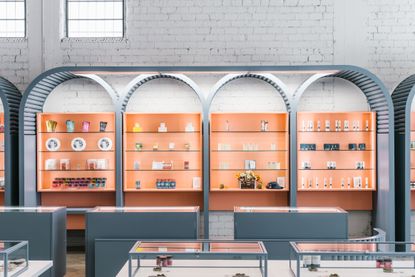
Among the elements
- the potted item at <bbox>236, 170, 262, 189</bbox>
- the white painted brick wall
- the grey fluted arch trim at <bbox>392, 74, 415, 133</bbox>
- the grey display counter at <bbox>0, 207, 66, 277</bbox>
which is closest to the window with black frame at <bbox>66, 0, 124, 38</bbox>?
the white painted brick wall

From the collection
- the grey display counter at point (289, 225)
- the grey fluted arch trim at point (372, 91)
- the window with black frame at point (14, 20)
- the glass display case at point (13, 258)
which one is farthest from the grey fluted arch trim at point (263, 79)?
the glass display case at point (13, 258)

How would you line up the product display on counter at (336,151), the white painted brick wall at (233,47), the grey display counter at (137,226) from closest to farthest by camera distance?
the grey display counter at (137,226)
the product display on counter at (336,151)
the white painted brick wall at (233,47)

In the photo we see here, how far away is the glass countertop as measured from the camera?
4562 millimetres

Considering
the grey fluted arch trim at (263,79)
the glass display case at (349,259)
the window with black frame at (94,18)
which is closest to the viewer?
the glass display case at (349,259)

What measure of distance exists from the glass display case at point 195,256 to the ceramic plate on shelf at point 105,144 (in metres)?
4.60

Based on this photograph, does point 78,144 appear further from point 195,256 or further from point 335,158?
point 195,256

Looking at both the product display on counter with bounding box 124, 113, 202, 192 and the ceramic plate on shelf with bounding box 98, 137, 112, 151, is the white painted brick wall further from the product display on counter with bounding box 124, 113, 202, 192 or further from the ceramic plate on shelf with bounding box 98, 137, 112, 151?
the ceramic plate on shelf with bounding box 98, 137, 112, 151

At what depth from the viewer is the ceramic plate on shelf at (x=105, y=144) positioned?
9180 mm

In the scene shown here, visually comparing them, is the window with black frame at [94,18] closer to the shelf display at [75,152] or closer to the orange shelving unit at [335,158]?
the shelf display at [75,152]

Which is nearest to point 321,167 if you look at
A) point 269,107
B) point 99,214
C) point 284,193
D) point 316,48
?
point 284,193

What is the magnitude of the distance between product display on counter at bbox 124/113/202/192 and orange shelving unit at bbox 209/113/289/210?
351 mm

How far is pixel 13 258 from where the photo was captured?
4.83 metres

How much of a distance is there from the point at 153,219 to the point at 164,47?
3.95 metres

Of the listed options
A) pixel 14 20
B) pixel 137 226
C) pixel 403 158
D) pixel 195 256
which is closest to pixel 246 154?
pixel 403 158
